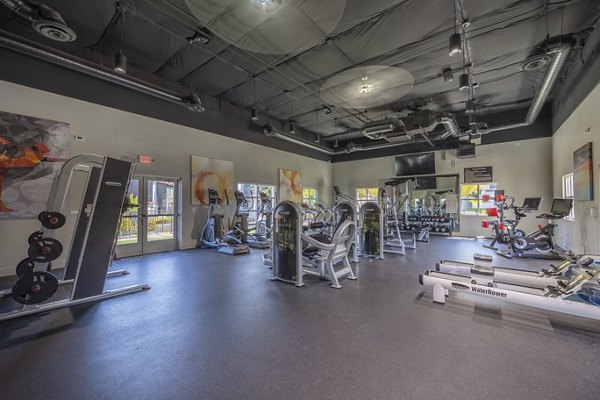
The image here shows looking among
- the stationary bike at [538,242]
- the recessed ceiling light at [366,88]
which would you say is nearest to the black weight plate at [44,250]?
the recessed ceiling light at [366,88]

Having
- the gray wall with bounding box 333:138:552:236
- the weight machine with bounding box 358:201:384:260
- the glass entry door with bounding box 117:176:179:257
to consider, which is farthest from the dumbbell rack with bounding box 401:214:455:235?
the glass entry door with bounding box 117:176:179:257

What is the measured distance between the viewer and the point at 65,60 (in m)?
4.43

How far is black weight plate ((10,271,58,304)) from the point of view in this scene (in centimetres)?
292

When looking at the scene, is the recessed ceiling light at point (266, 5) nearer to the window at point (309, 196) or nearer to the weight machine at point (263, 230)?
the weight machine at point (263, 230)

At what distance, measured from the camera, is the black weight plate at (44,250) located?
3.13 meters

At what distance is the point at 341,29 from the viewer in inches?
169

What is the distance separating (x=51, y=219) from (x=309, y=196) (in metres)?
9.67

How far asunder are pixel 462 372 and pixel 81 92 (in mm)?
7793

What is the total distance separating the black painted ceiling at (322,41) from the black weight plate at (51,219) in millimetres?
3253

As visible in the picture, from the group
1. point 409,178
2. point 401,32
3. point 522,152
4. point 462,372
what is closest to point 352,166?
point 409,178

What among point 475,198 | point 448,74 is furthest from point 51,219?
point 475,198

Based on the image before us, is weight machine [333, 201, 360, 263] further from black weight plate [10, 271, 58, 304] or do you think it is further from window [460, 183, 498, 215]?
window [460, 183, 498, 215]

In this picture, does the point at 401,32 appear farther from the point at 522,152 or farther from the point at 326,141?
the point at 326,141

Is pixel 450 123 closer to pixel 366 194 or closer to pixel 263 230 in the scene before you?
pixel 366 194
